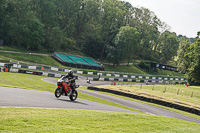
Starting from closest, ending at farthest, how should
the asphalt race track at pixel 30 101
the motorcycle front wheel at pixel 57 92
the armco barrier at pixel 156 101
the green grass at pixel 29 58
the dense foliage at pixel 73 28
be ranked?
the asphalt race track at pixel 30 101
the motorcycle front wheel at pixel 57 92
the armco barrier at pixel 156 101
the green grass at pixel 29 58
the dense foliage at pixel 73 28

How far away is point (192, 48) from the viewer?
60.2m

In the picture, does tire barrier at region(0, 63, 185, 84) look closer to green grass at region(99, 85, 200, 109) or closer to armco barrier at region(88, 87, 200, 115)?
green grass at region(99, 85, 200, 109)

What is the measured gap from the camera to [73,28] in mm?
91875

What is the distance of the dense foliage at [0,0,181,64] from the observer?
67500 millimetres

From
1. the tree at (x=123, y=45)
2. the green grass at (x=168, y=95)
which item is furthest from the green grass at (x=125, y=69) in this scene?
the green grass at (x=168, y=95)

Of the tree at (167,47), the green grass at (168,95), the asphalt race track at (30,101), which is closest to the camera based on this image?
the asphalt race track at (30,101)

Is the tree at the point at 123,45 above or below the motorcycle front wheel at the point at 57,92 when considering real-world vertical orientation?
above

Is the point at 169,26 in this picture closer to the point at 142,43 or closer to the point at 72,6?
the point at 142,43

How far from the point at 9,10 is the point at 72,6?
29.7 metres

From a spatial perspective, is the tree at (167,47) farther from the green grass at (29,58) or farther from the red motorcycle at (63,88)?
the red motorcycle at (63,88)

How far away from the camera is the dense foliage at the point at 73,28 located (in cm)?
6750

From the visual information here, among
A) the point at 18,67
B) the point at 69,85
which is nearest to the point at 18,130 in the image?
the point at 69,85

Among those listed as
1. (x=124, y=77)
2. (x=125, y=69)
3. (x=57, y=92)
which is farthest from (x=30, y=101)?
(x=125, y=69)

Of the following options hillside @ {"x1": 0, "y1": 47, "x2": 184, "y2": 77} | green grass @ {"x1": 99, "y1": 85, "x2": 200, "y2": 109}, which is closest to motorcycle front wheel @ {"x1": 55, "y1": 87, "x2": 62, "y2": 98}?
green grass @ {"x1": 99, "y1": 85, "x2": 200, "y2": 109}
